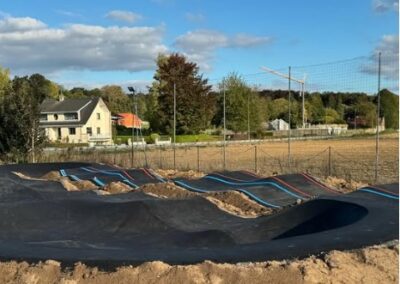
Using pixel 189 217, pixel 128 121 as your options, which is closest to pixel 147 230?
pixel 189 217

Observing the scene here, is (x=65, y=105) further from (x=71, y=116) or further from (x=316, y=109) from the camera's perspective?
(x=316, y=109)

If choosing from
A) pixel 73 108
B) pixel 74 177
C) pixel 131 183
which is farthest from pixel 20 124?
pixel 73 108

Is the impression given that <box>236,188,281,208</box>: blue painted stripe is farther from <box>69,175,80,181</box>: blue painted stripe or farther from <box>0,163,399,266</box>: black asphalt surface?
<box>69,175,80,181</box>: blue painted stripe

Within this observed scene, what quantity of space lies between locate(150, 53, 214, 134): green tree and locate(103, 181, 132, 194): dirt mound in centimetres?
4139

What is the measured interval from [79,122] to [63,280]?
62625 mm

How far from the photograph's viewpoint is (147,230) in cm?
851

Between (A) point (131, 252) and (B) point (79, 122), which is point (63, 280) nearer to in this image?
(A) point (131, 252)

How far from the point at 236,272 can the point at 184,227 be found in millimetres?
4421

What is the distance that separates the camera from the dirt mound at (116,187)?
1368 centimetres

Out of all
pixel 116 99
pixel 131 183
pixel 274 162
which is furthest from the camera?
pixel 116 99

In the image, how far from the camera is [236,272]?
442cm

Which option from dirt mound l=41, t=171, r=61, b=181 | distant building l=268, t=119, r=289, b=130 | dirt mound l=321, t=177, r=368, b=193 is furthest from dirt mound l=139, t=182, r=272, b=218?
distant building l=268, t=119, r=289, b=130

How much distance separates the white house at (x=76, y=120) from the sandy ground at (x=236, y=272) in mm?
60750

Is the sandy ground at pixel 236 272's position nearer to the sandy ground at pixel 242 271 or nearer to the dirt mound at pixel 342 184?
the sandy ground at pixel 242 271
